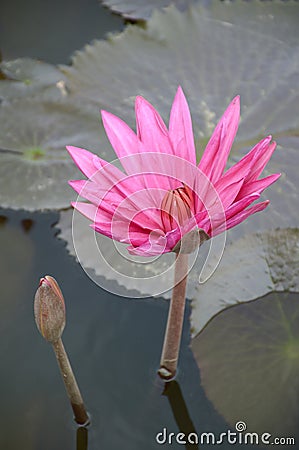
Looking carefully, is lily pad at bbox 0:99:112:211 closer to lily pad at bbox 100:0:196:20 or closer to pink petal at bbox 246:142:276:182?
lily pad at bbox 100:0:196:20

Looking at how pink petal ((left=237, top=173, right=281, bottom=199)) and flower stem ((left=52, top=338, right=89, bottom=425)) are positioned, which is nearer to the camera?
pink petal ((left=237, top=173, right=281, bottom=199))

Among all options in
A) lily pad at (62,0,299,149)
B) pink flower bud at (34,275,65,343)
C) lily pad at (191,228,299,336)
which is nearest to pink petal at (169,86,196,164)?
pink flower bud at (34,275,65,343)

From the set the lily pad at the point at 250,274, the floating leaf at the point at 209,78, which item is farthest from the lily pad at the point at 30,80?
the lily pad at the point at 250,274

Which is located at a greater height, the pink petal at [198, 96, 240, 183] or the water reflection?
the pink petal at [198, 96, 240, 183]

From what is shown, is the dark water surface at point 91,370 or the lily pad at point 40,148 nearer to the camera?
the dark water surface at point 91,370

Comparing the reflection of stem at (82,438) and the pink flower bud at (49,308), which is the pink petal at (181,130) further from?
the reflection of stem at (82,438)

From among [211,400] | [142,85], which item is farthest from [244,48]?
[211,400]
